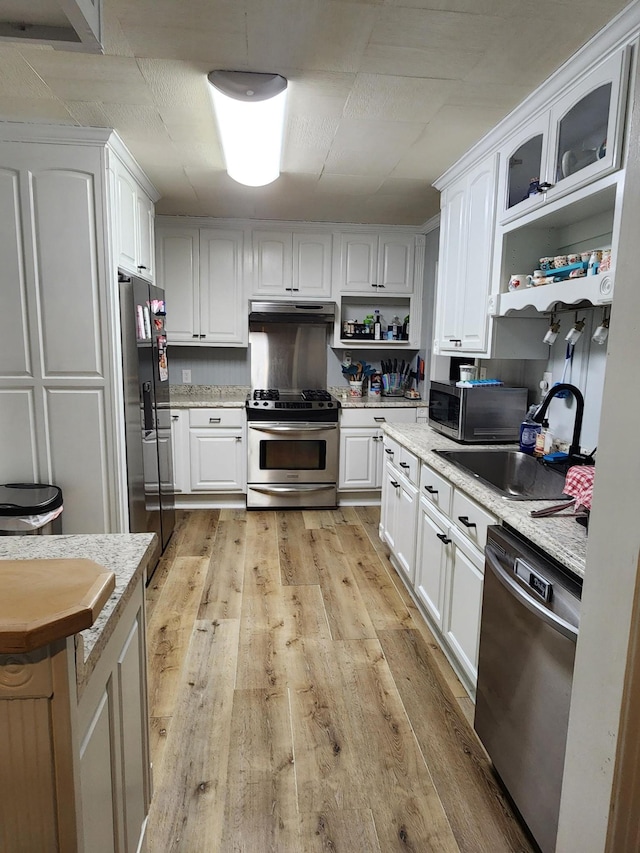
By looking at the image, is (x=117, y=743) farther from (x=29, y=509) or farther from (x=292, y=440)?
(x=292, y=440)

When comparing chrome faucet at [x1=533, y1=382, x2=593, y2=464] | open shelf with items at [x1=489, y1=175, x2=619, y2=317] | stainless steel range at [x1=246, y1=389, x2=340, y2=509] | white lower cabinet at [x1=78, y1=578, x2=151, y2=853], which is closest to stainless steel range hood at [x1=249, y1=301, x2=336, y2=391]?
stainless steel range at [x1=246, y1=389, x2=340, y2=509]

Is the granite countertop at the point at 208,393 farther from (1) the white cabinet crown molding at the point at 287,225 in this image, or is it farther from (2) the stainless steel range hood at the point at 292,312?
(1) the white cabinet crown molding at the point at 287,225

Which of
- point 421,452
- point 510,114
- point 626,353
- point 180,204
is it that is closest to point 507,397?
point 421,452

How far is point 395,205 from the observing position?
3857mm

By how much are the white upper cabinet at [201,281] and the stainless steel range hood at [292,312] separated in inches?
5.5

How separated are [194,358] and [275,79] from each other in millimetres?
3030

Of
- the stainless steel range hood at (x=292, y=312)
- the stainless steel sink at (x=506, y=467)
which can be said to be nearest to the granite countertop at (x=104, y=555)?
the stainless steel sink at (x=506, y=467)

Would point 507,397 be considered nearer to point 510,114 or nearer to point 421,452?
point 421,452

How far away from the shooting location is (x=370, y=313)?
15.9ft

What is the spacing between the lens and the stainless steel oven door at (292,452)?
4258 millimetres

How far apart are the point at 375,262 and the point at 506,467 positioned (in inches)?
103

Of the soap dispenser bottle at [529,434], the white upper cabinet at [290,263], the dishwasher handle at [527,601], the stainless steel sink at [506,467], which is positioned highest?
the white upper cabinet at [290,263]

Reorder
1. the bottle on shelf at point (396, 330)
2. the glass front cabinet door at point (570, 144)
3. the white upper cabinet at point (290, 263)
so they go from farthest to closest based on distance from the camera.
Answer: the bottle on shelf at point (396, 330) < the white upper cabinet at point (290, 263) < the glass front cabinet door at point (570, 144)

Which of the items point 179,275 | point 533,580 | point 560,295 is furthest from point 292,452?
point 533,580
